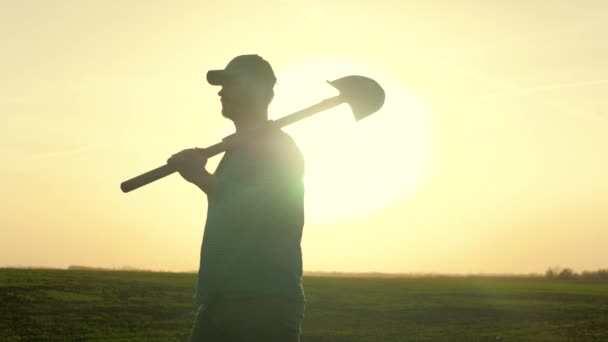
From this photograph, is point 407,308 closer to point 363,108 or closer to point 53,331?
point 53,331

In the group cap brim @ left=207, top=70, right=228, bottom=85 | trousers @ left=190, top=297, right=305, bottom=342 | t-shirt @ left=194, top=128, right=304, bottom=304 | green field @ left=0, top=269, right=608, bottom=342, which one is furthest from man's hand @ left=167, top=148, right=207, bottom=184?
green field @ left=0, top=269, right=608, bottom=342

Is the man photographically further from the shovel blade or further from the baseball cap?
the shovel blade

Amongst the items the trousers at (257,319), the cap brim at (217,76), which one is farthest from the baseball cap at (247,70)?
the trousers at (257,319)

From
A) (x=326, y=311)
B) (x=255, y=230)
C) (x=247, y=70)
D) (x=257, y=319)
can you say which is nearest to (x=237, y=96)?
(x=247, y=70)

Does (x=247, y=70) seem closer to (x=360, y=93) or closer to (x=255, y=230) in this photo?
(x=360, y=93)

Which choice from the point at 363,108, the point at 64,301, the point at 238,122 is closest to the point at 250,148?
the point at 238,122

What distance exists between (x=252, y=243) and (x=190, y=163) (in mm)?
645

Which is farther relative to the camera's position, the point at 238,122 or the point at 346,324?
the point at 346,324

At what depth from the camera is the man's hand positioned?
535 centimetres

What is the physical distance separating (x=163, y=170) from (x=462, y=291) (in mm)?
29644

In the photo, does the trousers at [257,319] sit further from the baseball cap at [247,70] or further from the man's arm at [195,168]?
the baseball cap at [247,70]

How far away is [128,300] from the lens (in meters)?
26.2

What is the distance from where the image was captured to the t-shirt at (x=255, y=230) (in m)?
5.21

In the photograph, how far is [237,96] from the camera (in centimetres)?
568
